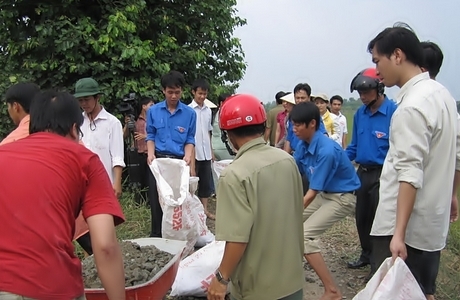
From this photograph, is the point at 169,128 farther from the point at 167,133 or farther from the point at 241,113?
the point at 241,113

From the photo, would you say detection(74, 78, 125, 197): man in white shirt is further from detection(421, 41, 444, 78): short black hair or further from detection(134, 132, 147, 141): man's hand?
detection(421, 41, 444, 78): short black hair

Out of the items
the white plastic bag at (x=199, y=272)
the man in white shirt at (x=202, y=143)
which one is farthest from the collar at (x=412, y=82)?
the man in white shirt at (x=202, y=143)

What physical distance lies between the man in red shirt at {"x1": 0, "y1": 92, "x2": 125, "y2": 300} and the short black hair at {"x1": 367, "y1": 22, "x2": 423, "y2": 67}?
136cm

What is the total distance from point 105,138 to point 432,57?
257 cm

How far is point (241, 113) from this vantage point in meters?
2.06

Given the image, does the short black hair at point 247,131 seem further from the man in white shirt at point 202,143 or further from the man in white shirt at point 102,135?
the man in white shirt at point 202,143

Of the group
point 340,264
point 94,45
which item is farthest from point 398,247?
point 94,45

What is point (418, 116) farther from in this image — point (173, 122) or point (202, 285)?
point (173, 122)

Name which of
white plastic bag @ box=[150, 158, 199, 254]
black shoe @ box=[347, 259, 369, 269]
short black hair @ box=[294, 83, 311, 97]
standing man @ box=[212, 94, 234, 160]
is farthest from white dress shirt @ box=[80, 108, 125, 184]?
standing man @ box=[212, 94, 234, 160]

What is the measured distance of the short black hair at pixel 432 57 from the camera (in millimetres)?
2615

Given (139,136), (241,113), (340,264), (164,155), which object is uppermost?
(241,113)

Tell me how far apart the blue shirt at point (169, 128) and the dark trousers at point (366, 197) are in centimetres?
187

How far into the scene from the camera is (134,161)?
600cm

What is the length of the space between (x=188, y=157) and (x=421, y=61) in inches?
117
